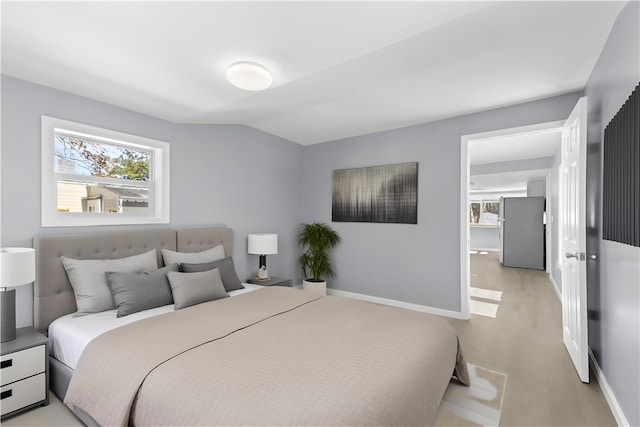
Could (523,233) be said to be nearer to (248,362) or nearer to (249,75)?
(249,75)

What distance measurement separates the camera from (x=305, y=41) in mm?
2031

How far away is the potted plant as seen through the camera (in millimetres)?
4785

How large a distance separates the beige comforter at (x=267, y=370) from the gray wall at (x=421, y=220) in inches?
69.9

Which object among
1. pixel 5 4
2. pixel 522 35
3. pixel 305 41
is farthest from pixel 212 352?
pixel 522 35

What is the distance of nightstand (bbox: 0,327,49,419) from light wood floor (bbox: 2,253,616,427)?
0.24 ft

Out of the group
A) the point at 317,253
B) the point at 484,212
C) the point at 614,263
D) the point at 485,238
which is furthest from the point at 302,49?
the point at 484,212

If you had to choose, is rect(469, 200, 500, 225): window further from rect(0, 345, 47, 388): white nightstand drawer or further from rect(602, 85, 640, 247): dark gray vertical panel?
rect(0, 345, 47, 388): white nightstand drawer

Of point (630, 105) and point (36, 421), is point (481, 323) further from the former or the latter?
point (36, 421)

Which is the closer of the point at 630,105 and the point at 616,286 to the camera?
the point at 630,105

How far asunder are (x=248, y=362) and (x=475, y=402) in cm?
159

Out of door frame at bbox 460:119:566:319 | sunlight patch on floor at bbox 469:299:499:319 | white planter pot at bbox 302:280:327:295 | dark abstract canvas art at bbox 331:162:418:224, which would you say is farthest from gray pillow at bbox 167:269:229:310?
sunlight patch on floor at bbox 469:299:499:319

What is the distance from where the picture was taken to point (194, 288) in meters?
2.66

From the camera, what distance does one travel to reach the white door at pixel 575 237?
2344mm

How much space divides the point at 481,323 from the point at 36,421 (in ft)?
13.1
